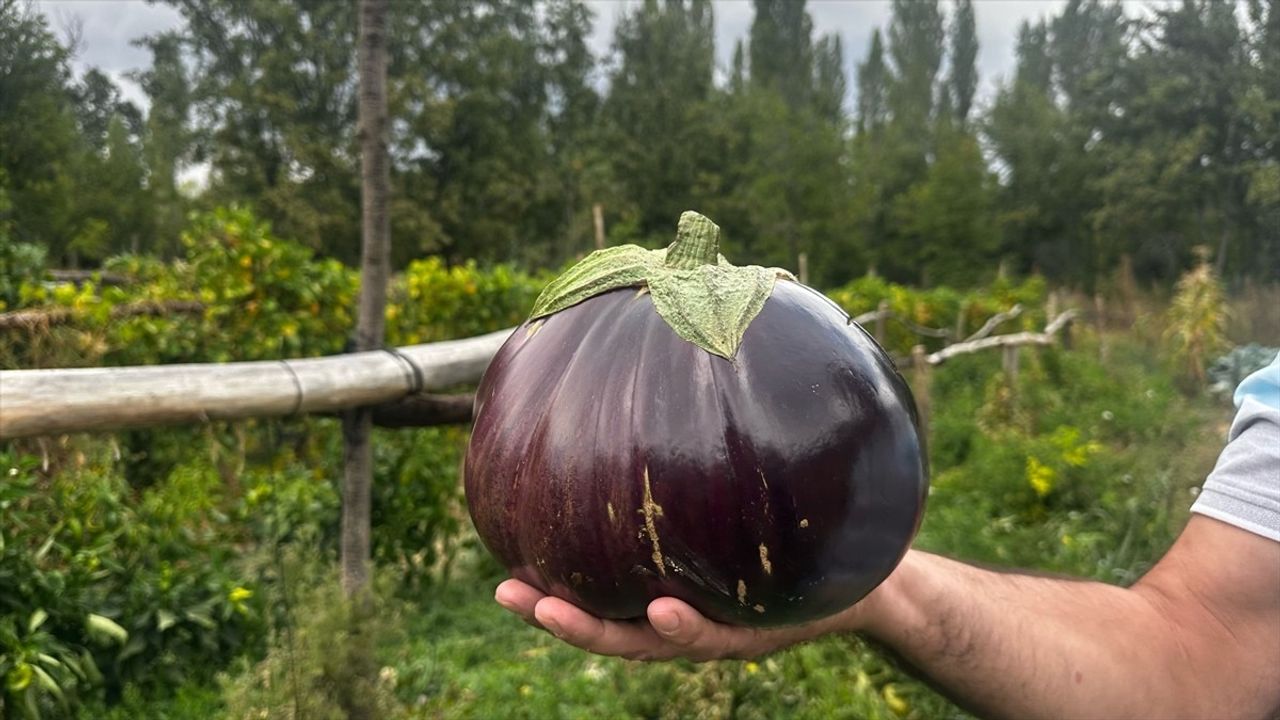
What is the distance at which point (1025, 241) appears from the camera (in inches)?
1357

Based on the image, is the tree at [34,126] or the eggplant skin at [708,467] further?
the tree at [34,126]

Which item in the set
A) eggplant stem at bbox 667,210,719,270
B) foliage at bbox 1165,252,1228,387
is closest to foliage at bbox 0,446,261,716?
eggplant stem at bbox 667,210,719,270

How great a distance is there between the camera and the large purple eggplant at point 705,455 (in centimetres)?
78

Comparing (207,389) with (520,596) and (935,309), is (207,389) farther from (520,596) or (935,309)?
(935,309)

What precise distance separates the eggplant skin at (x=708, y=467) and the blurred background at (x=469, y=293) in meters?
1.06

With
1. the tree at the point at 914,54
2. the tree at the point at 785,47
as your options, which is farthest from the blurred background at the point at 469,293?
the tree at the point at 914,54

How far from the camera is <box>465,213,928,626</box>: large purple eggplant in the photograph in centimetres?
78

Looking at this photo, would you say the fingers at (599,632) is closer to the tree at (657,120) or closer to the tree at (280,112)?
the tree at (280,112)

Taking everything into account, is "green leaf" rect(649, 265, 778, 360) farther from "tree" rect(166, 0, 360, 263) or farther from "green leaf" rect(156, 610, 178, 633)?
"tree" rect(166, 0, 360, 263)

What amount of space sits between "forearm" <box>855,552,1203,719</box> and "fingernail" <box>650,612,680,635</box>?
49 centimetres

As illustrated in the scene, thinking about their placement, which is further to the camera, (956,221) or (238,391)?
(956,221)

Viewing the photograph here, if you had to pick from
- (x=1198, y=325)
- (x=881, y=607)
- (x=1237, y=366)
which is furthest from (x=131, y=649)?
(x=1198, y=325)

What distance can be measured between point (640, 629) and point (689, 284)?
1.27ft

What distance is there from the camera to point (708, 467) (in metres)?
0.78
